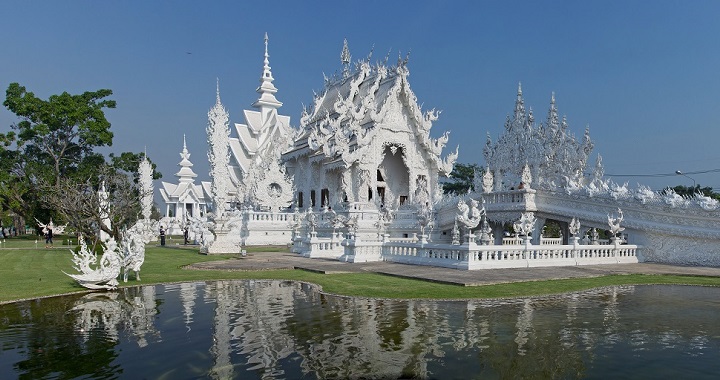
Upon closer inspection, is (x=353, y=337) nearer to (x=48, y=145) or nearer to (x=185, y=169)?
(x=48, y=145)

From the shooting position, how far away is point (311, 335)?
731cm

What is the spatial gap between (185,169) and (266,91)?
15.6 metres

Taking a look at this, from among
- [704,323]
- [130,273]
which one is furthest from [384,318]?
[130,273]

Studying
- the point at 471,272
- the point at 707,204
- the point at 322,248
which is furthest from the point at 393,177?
the point at 471,272

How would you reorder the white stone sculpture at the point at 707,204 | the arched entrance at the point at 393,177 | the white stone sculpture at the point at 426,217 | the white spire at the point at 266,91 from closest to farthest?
the white stone sculpture at the point at 707,204, the white stone sculpture at the point at 426,217, the arched entrance at the point at 393,177, the white spire at the point at 266,91

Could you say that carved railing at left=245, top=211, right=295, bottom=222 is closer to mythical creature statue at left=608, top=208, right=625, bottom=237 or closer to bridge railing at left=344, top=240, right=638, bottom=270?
bridge railing at left=344, top=240, right=638, bottom=270

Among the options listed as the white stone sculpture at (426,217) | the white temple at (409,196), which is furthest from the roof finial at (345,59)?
the white stone sculpture at (426,217)

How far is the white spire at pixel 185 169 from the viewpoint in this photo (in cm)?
5666

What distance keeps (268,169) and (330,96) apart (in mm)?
9542

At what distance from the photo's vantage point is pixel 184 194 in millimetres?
53812

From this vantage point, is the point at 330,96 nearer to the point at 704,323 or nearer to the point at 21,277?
the point at 21,277

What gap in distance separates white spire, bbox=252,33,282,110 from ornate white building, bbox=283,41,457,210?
39.3 feet

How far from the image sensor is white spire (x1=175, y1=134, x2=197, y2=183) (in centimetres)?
5666

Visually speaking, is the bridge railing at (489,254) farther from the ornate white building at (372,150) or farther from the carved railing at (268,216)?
the carved railing at (268,216)
